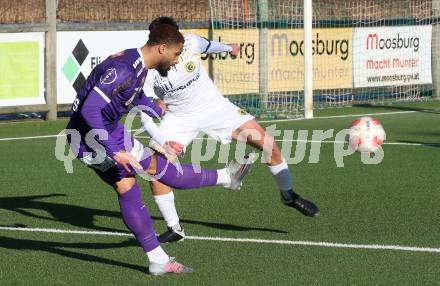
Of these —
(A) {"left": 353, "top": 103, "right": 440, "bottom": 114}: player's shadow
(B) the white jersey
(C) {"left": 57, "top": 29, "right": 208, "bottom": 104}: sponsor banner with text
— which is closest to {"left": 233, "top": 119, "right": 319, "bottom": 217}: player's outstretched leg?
(B) the white jersey

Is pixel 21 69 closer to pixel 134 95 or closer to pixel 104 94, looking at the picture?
pixel 134 95

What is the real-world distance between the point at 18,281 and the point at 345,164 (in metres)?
6.84

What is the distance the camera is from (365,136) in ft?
36.6

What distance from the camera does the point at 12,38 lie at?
763 inches

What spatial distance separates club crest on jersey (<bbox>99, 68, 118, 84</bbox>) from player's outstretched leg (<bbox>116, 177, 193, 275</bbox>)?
34.2 inches

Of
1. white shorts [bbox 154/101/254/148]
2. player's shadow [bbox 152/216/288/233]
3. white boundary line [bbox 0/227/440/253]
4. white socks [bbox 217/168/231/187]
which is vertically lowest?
white boundary line [bbox 0/227/440/253]

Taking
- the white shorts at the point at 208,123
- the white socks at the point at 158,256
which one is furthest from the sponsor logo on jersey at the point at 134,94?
the white shorts at the point at 208,123

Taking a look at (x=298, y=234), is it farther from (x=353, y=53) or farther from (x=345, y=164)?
(x=353, y=53)

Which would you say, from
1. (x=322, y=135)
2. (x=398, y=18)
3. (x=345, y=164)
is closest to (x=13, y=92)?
(x=322, y=135)

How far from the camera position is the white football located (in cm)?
1113

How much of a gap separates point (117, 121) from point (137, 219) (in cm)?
80

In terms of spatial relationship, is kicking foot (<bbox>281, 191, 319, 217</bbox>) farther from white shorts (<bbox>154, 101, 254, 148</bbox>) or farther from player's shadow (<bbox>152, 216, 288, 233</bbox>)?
white shorts (<bbox>154, 101, 254, 148</bbox>)

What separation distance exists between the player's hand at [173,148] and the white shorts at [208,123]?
0.14 meters

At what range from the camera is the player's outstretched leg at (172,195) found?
9.65 meters
